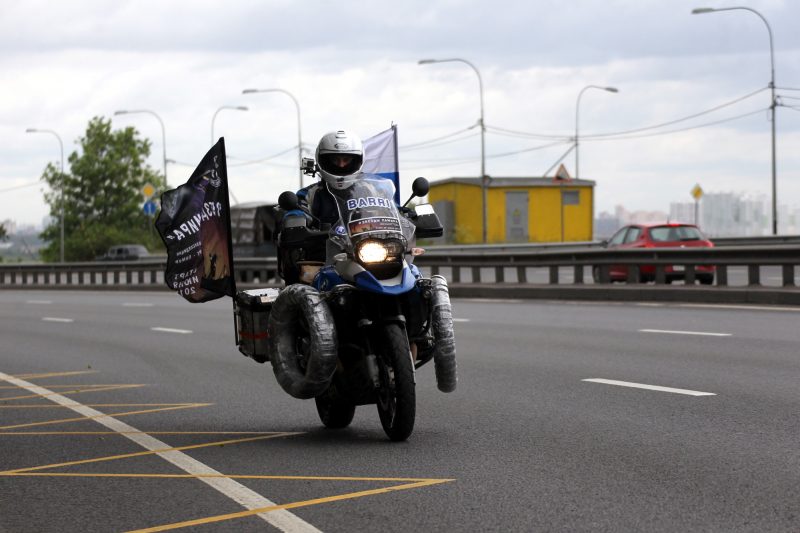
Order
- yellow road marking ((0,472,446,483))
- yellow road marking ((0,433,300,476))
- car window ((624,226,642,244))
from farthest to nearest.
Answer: car window ((624,226,642,244)) < yellow road marking ((0,433,300,476)) < yellow road marking ((0,472,446,483))

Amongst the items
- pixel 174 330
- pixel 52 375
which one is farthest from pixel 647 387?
pixel 174 330

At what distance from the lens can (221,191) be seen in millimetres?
8719

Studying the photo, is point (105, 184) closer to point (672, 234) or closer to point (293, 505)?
point (672, 234)

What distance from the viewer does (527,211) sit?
217 ft

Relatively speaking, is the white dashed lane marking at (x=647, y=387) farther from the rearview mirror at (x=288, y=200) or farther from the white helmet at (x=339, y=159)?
the rearview mirror at (x=288, y=200)

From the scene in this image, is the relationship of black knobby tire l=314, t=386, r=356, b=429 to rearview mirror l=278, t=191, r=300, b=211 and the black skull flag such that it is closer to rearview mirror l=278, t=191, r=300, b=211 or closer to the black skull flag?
the black skull flag

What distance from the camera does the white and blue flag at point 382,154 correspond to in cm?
1108

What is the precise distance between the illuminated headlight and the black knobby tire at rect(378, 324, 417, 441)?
1.25 ft

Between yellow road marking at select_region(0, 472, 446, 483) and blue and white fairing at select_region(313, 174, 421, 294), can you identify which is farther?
blue and white fairing at select_region(313, 174, 421, 294)

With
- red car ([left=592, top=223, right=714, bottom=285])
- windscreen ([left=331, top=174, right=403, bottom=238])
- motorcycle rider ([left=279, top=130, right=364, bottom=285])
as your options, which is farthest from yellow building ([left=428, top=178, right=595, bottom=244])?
windscreen ([left=331, top=174, right=403, bottom=238])

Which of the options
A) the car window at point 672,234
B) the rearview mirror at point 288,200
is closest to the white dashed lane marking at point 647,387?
the rearview mirror at point 288,200

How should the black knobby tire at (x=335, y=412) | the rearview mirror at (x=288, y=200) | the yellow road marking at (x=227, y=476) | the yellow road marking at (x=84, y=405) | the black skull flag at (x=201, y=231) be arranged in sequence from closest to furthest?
the yellow road marking at (x=227, y=476), the rearview mirror at (x=288, y=200), the black knobby tire at (x=335, y=412), the black skull flag at (x=201, y=231), the yellow road marking at (x=84, y=405)

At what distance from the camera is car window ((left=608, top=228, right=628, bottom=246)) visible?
27.9 m

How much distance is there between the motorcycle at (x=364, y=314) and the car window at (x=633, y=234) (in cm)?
1975
